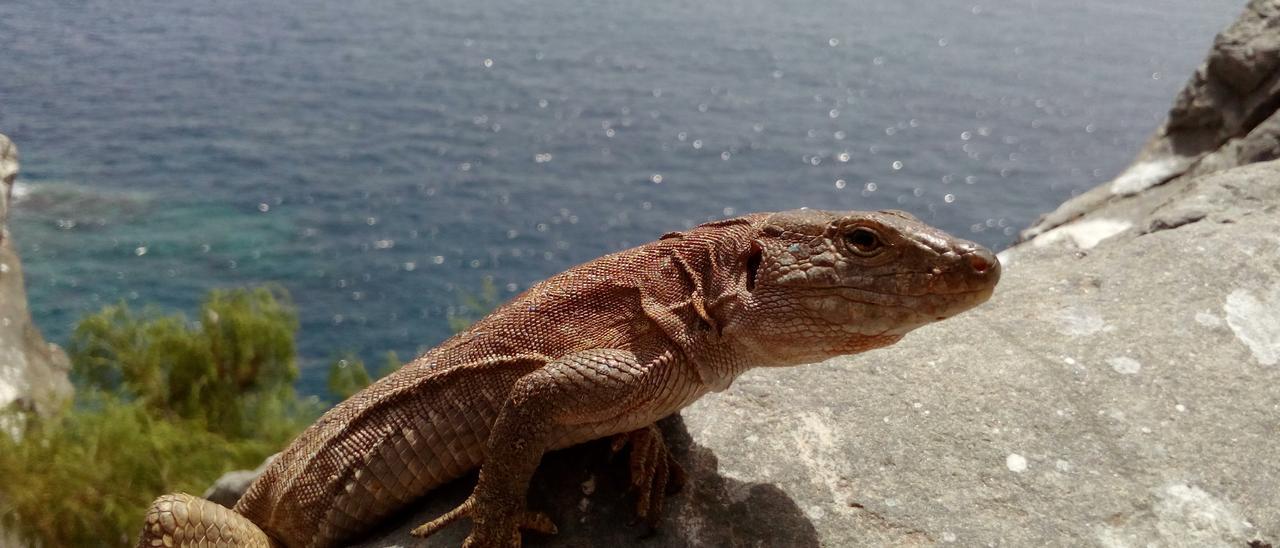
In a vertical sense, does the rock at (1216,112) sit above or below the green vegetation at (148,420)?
above

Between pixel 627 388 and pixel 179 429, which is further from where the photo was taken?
pixel 179 429

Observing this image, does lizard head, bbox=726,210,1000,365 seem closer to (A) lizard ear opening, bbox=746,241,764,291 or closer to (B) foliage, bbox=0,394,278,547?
(A) lizard ear opening, bbox=746,241,764,291

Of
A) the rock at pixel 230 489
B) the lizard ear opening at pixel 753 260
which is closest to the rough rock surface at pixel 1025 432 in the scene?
the lizard ear opening at pixel 753 260

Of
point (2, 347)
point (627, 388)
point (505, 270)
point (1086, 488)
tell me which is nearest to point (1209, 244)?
point (1086, 488)

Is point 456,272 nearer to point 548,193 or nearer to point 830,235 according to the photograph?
point 548,193

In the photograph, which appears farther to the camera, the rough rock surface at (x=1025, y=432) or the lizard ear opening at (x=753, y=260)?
the rough rock surface at (x=1025, y=432)

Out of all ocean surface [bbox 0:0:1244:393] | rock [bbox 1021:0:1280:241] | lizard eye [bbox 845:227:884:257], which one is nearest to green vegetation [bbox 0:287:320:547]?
ocean surface [bbox 0:0:1244:393]

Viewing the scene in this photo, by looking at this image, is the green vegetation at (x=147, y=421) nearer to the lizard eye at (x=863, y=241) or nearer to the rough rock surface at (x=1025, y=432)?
the rough rock surface at (x=1025, y=432)

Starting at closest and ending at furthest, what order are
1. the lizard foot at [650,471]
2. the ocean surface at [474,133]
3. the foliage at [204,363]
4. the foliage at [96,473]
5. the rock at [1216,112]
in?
the lizard foot at [650,471] → the rock at [1216,112] → the foliage at [96,473] → the foliage at [204,363] → the ocean surface at [474,133]
